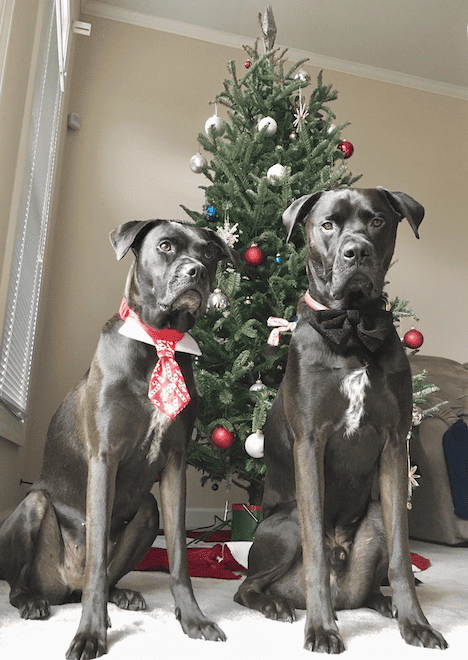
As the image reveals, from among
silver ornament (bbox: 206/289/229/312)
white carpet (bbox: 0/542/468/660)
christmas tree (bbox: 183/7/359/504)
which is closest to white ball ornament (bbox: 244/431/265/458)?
christmas tree (bbox: 183/7/359/504)

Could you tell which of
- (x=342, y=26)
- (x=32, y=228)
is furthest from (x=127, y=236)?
(x=342, y=26)

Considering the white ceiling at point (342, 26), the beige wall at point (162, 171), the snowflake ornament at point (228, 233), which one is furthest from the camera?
the white ceiling at point (342, 26)

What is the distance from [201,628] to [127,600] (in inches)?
16.1

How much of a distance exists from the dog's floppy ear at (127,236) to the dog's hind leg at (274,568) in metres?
0.97

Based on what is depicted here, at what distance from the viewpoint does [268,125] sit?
3197mm

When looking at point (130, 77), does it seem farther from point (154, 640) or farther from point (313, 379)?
point (154, 640)

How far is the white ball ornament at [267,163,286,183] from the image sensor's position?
122 inches

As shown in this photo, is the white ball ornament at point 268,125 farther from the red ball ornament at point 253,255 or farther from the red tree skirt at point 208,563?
the red tree skirt at point 208,563

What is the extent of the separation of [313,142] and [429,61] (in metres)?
2.94

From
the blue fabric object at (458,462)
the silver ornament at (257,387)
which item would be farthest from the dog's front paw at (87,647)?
the blue fabric object at (458,462)

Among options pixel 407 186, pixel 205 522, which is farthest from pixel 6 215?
pixel 407 186

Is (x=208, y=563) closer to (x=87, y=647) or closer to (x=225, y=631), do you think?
(x=225, y=631)

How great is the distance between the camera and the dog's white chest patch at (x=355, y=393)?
1688 millimetres

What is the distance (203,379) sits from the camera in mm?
2904
